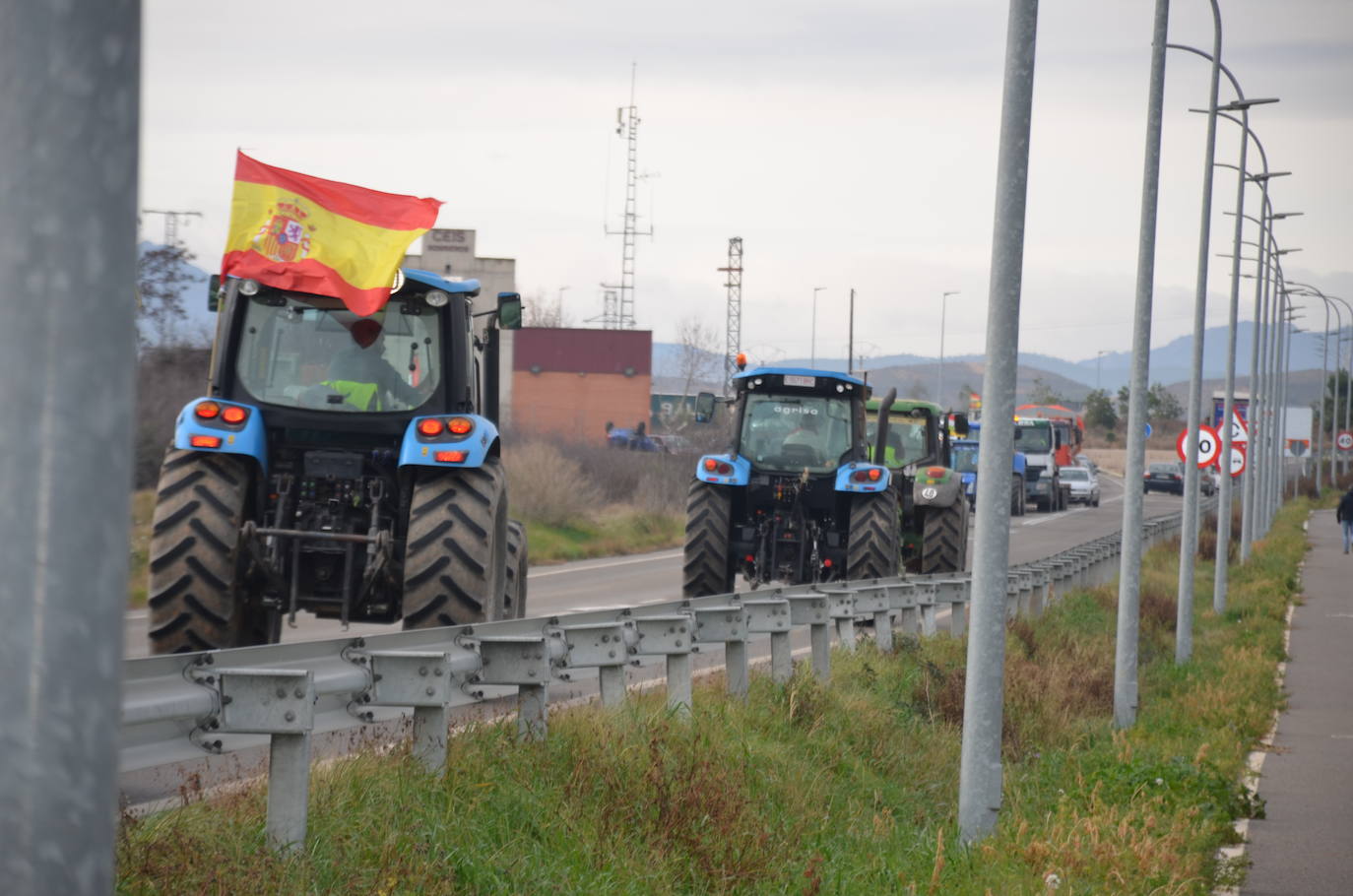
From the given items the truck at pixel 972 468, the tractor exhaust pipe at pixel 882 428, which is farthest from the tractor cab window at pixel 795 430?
the truck at pixel 972 468

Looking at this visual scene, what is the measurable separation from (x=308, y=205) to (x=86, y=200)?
718cm

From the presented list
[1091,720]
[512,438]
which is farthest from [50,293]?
[512,438]

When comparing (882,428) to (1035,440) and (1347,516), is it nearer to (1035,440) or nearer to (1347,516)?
(1347,516)

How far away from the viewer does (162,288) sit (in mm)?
24016

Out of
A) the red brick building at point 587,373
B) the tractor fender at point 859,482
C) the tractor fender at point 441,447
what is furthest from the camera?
the red brick building at point 587,373

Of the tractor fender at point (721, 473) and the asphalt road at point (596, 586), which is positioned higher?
the tractor fender at point (721, 473)

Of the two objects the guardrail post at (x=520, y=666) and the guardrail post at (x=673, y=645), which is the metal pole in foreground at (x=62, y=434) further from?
the guardrail post at (x=673, y=645)

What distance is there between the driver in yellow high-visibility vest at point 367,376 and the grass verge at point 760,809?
2.60 m

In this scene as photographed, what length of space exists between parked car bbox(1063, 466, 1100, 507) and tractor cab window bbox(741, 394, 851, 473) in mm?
44999

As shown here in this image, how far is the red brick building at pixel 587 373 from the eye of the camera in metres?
89.4

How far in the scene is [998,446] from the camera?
7.91 m

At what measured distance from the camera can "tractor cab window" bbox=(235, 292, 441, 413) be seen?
32.6 ft

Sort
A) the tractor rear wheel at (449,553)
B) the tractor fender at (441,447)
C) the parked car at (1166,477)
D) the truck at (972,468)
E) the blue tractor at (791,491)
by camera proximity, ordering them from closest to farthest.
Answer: the tractor rear wheel at (449,553), the tractor fender at (441,447), the blue tractor at (791,491), the truck at (972,468), the parked car at (1166,477)

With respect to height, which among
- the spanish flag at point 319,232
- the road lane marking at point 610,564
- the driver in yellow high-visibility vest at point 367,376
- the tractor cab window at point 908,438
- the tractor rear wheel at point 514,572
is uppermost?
the spanish flag at point 319,232
